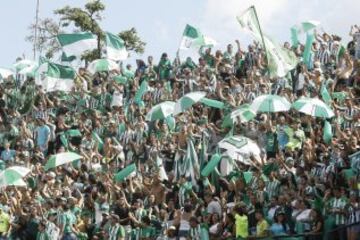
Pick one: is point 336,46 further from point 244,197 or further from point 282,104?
point 244,197

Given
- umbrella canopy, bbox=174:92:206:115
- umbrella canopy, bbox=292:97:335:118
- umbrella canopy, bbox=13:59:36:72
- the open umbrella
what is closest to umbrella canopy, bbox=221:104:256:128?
the open umbrella

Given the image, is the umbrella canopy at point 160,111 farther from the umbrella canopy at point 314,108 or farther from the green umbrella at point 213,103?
the umbrella canopy at point 314,108

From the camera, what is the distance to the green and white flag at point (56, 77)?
115ft

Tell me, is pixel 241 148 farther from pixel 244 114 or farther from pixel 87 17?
pixel 87 17

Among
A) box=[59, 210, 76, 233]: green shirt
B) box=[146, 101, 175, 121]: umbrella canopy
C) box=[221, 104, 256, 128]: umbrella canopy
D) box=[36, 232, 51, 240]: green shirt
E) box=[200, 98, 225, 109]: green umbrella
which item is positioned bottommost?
box=[36, 232, 51, 240]: green shirt

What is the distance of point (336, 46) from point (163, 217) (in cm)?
900

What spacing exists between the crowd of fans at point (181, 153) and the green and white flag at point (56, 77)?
1.63ft

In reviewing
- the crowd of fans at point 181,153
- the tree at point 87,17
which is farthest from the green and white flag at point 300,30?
the tree at point 87,17

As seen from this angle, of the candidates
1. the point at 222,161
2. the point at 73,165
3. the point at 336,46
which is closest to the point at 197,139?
the point at 222,161

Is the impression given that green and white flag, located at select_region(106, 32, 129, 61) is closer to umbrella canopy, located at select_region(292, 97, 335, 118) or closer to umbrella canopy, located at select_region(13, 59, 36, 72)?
umbrella canopy, located at select_region(13, 59, 36, 72)

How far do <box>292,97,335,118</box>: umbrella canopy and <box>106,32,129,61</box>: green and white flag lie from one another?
10492 millimetres

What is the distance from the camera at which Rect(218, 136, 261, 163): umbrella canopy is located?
26.6 metres

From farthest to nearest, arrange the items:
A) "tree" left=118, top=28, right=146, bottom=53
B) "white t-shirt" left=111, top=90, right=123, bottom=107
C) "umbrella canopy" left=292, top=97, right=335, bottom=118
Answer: "tree" left=118, top=28, right=146, bottom=53 < "white t-shirt" left=111, top=90, right=123, bottom=107 < "umbrella canopy" left=292, top=97, right=335, bottom=118

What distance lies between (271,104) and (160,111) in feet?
13.1
